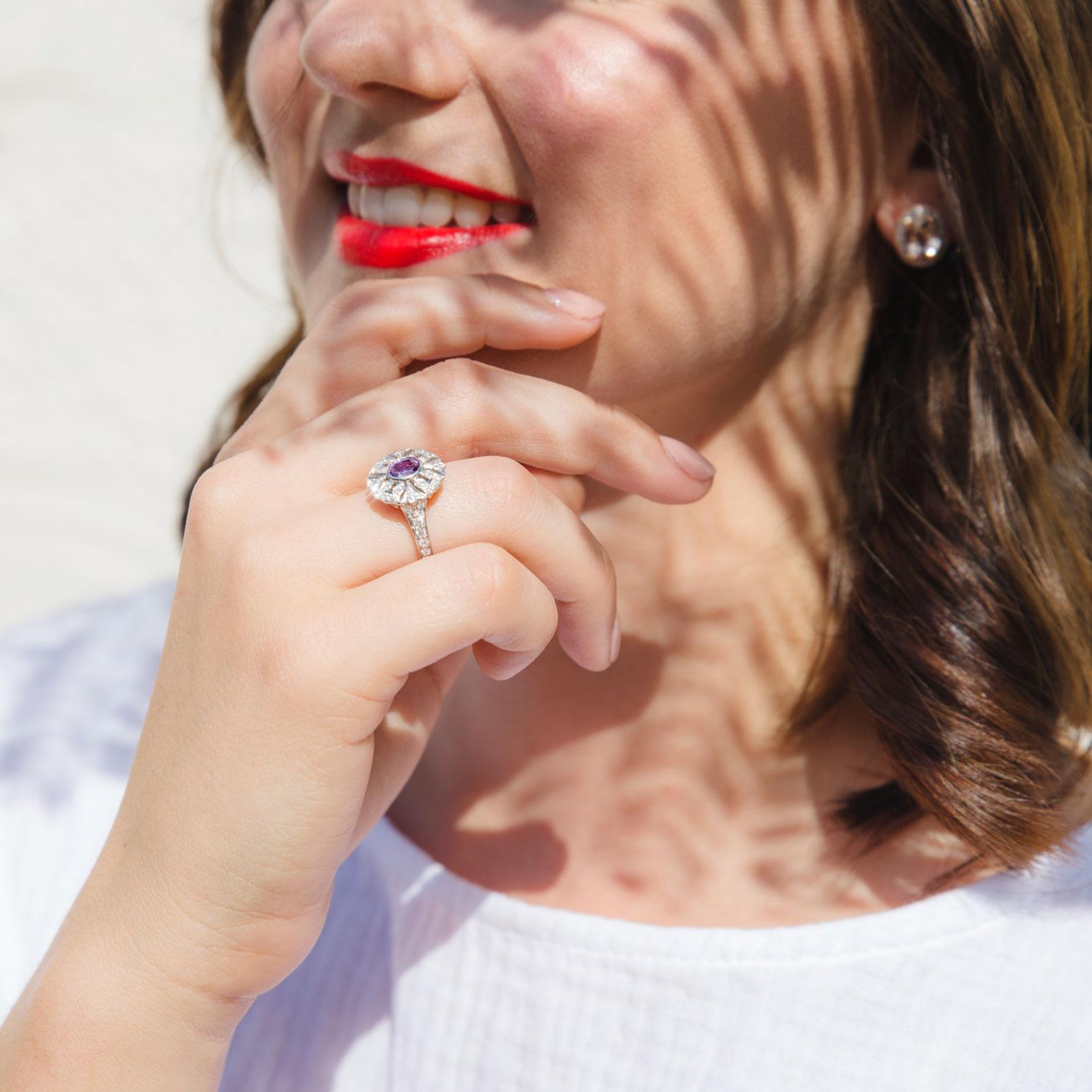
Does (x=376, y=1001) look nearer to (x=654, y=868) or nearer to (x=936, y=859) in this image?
(x=654, y=868)

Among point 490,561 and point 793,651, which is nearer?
point 490,561

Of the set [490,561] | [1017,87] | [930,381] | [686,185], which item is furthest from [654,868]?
[1017,87]

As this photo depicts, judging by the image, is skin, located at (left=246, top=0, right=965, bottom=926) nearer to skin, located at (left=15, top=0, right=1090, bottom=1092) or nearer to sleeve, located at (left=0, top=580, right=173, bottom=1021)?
skin, located at (left=15, top=0, right=1090, bottom=1092)

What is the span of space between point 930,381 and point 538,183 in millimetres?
892

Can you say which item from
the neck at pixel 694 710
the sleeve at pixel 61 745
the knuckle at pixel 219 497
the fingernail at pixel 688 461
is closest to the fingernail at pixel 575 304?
the fingernail at pixel 688 461

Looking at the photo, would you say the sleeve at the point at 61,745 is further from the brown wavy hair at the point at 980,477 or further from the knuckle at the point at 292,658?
the brown wavy hair at the point at 980,477

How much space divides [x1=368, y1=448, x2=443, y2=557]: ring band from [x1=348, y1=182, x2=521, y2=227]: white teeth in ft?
1.69

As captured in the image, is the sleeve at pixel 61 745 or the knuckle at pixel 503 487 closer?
the knuckle at pixel 503 487

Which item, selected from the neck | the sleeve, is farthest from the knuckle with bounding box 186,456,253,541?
the sleeve

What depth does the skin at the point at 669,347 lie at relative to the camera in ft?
5.81

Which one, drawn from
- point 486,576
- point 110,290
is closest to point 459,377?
point 486,576

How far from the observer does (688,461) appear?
71.6 inches

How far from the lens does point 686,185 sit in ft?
5.90

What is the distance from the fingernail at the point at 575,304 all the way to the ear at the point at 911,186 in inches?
25.3
